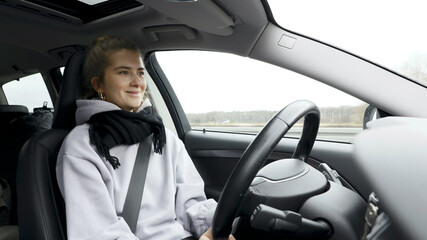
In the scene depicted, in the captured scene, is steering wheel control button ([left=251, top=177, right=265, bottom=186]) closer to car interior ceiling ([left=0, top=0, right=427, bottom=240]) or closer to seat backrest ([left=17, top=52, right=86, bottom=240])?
car interior ceiling ([left=0, top=0, right=427, bottom=240])

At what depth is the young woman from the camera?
4.34 ft

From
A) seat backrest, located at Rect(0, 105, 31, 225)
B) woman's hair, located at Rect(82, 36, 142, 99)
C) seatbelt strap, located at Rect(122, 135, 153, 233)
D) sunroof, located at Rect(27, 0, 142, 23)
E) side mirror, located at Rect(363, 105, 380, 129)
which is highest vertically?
sunroof, located at Rect(27, 0, 142, 23)

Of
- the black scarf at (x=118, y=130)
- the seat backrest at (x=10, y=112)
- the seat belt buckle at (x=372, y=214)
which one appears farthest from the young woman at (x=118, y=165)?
the seat backrest at (x=10, y=112)

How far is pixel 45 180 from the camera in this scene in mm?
1377

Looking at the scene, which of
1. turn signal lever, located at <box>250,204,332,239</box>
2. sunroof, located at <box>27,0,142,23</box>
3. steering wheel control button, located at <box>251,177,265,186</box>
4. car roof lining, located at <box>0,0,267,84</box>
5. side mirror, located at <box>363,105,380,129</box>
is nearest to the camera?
turn signal lever, located at <box>250,204,332,239</box>

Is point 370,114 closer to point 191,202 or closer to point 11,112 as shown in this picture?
point 191,202

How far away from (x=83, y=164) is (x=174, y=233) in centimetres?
43

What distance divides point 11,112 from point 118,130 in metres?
1.85

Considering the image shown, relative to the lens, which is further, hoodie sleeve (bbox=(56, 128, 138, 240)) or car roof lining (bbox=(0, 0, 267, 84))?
car roof lining (bbox=(0, 0, 267, 84))

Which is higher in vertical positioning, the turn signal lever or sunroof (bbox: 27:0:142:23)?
sunroof (bbox: 27:0:142:23)

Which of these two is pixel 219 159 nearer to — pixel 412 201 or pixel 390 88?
pixel 390 88

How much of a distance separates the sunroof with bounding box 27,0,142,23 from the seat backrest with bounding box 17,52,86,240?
639mm

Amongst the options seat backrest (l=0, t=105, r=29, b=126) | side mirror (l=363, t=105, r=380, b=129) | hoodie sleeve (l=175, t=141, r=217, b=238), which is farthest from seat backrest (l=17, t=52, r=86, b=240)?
seat backrest (l=0, t=105, r=29, b=126)

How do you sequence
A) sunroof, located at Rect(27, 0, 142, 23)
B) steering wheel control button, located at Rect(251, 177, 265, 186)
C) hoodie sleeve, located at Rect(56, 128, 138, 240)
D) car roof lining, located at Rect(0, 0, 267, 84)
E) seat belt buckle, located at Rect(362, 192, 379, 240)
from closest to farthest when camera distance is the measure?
seat belt buckle, located at Rect(362, 192, 379, 240) < steering wheel control button, located at Rect(251, 177, 265, 186) < hoodie sleeve, located at Rect(56, 128, 138, 240) < car roof lining, located at Rect(0, 0, 267, 84) < sunroof, located at Rect(27, 0, 142, 23)
